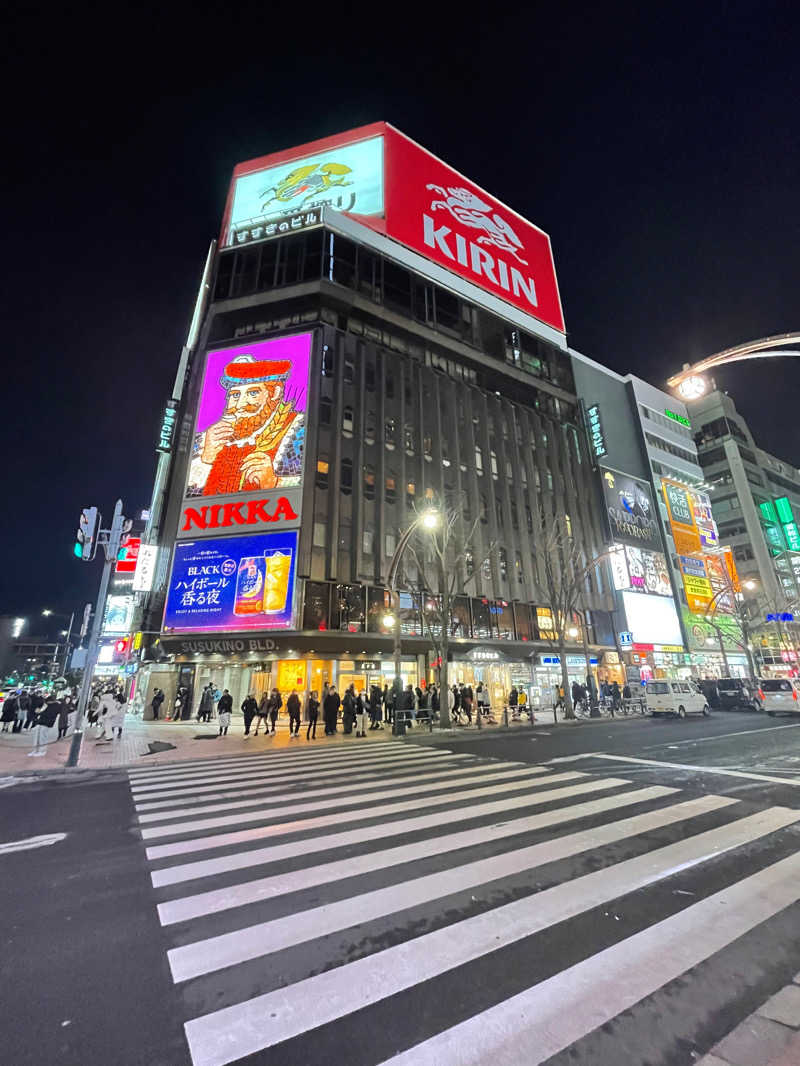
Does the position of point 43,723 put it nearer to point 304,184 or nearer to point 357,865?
point 357,865

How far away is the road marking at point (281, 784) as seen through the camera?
8109 millimetres

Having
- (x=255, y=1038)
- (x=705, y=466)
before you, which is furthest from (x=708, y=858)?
(x=705, y=466)

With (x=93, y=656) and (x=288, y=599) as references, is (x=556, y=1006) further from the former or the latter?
(x=288, y=599)

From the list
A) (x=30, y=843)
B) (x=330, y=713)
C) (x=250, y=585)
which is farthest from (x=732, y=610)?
(x=30, y=843)

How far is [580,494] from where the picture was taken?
46156 mm

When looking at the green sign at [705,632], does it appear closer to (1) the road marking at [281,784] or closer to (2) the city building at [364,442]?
(2) the city building at [364,442]

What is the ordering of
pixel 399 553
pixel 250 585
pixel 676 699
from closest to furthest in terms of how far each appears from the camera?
pixel 399 553 → pixel 676 699 → pixel 250 585

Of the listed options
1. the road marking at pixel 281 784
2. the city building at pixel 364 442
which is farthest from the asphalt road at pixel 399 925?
the city building at pixel 364 442

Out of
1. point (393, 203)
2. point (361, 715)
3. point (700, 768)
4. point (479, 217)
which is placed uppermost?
point (479, 217)

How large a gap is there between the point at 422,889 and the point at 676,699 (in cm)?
2646

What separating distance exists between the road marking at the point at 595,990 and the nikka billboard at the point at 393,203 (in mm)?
49346

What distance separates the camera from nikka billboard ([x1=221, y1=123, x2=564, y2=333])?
42.9 metres

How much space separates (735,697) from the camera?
29.1 m

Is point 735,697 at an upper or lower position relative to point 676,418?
lower
